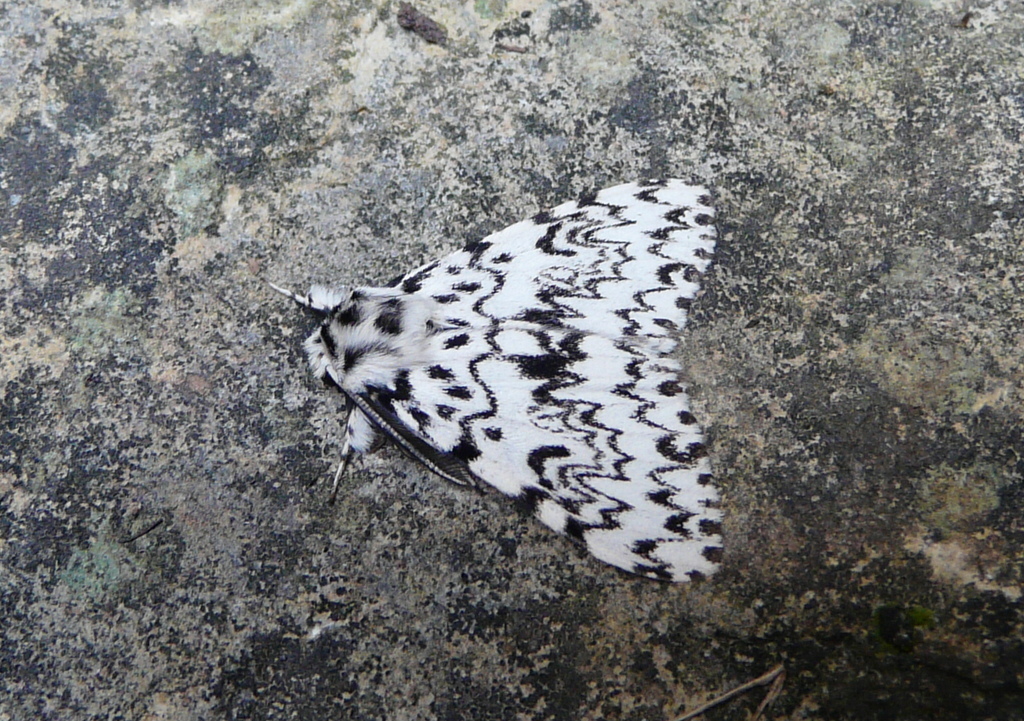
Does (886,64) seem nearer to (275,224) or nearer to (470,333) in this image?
(470,333)

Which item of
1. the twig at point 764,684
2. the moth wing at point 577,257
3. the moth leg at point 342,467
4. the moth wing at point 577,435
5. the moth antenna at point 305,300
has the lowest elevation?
the twig at point 764,684

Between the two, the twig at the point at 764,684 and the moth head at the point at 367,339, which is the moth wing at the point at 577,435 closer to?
the moth head at the point at 367,339

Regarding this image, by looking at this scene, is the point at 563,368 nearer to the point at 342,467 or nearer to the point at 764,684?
the point at 342,467

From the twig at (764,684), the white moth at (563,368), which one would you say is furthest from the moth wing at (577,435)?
the twig at (764,684)

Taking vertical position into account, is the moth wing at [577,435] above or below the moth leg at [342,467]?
above

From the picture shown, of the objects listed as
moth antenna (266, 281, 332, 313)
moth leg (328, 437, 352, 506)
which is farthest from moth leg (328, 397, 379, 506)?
moth antenna (266, 281, 332, 313)
